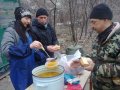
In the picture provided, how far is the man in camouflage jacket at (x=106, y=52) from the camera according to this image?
2.40 metres

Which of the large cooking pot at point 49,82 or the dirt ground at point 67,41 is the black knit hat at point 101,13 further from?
the dirt ground at point 67,41

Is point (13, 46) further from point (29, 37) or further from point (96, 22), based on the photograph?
point (96, 22)

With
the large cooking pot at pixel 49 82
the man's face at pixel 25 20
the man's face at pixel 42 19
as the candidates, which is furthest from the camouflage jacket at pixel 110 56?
the man's face at pixel 42 19

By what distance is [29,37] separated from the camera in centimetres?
354

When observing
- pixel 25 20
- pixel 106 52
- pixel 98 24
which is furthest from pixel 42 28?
pixel 106 52

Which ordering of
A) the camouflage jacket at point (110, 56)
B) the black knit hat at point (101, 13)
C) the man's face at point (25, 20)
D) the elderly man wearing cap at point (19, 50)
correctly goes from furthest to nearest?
the man's face at point (25, 20) → the elderly man wearing cap at point (19, 50) → the black knit hat at point (101, 13) → the camouflage jacket at point (110, 56)

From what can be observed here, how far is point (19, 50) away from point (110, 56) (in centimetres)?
129

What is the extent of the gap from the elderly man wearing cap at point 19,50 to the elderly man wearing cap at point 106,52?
0.98 m

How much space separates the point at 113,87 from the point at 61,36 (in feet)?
24.3

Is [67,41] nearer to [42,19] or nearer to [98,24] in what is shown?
[42,19]

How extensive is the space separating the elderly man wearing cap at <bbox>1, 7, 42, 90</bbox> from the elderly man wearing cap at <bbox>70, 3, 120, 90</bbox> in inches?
38.7

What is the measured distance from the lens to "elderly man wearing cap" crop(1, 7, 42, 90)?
3.20 metres

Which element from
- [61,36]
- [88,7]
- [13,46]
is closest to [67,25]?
[61,36]

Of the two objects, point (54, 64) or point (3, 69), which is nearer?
point (54, 64)
